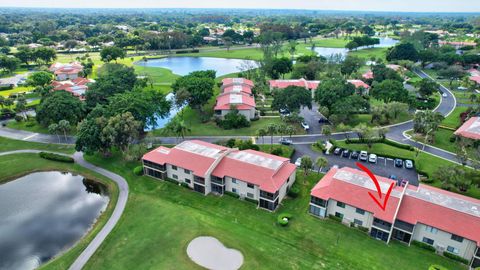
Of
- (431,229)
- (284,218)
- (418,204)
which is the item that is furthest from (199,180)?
(431,229)

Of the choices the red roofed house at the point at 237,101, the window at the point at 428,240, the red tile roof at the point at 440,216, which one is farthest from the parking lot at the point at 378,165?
the red roofed house at the point at 237,101

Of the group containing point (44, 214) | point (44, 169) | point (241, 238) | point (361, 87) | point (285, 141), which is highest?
point (361, 87)

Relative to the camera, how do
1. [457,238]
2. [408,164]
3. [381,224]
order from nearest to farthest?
[457,238] → [381,224] → [408,164]

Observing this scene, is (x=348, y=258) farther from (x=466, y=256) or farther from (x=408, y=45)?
(x=408, y=45)

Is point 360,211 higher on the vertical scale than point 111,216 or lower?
higher

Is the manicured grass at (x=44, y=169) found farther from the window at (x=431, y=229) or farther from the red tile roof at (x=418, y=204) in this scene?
the window at (x=431, y=229)

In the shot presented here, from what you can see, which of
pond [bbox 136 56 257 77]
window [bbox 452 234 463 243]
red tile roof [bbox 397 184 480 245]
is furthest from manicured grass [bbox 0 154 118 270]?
pond [bbox 136 56 257 77]

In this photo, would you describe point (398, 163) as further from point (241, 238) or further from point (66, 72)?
point (66, 72)
